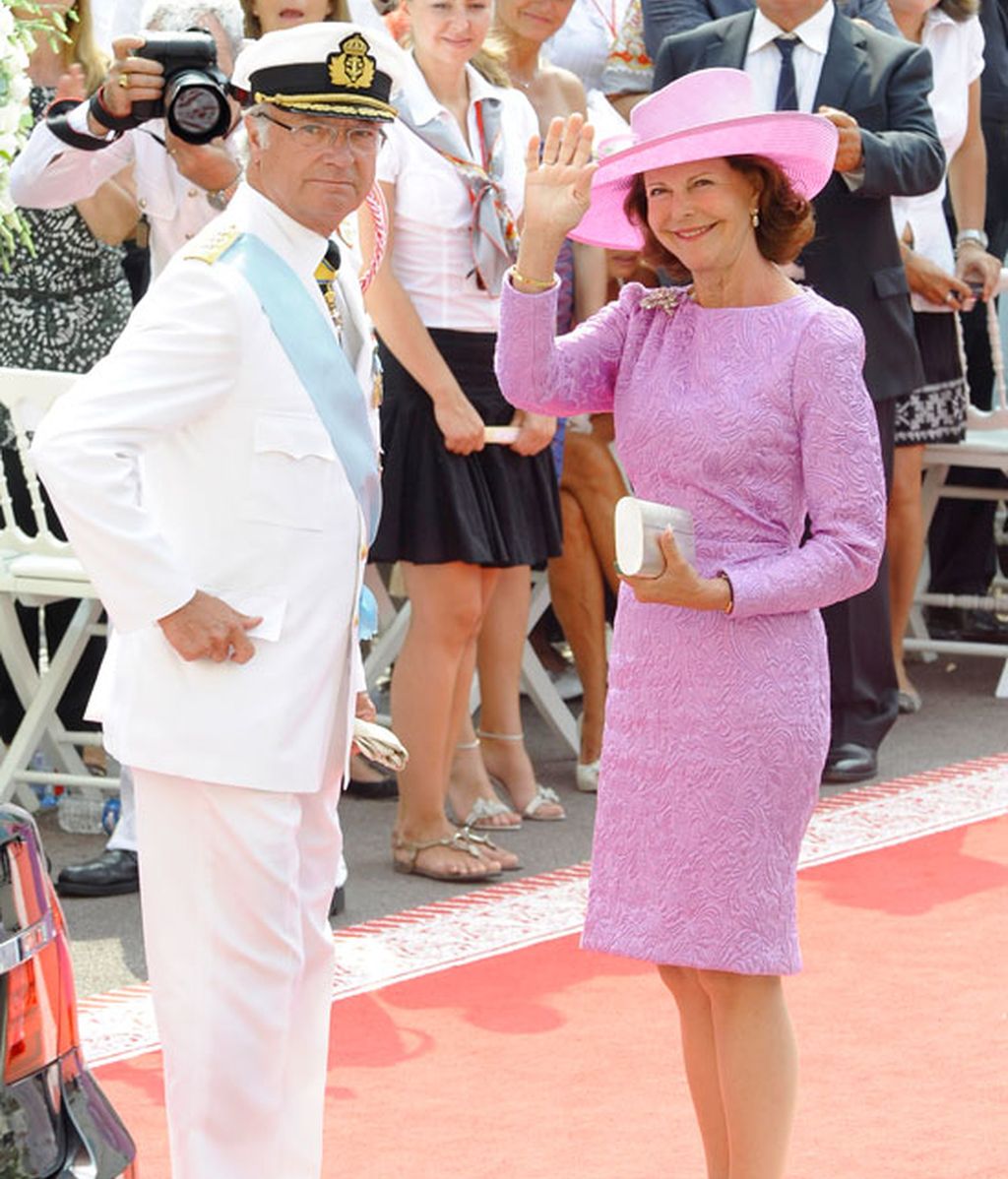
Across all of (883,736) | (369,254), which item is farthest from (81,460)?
(883,736)

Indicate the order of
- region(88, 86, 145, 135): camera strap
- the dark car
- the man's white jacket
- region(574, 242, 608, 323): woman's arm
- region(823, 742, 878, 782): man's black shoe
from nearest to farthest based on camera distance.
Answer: the dark car, the man's white jacket, region(88, 86, 145, 135): camera strap, region(574, 242, 608, 323): woman's arm, region(823, 742, 878, 782): man's black shoe

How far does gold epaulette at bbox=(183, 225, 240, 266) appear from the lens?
11.3 feet

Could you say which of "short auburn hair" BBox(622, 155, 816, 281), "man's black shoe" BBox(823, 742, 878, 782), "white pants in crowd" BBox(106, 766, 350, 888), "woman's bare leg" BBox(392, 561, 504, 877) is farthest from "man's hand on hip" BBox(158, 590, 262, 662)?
"man's black shoe" BBox(823, 742, 878, 782)

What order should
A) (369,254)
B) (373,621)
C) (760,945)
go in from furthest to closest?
(369,254), (373,621), (760,945)

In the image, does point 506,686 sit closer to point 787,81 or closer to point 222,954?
point 787,81

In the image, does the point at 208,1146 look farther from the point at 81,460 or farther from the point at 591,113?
the point at 591,113

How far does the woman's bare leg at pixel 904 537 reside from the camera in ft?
25.7

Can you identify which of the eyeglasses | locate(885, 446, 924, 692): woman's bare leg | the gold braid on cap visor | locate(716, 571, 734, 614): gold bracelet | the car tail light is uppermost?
the gold braid on cap visor

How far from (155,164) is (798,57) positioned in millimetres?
2094

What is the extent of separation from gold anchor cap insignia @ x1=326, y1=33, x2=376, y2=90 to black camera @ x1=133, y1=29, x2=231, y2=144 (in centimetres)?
118

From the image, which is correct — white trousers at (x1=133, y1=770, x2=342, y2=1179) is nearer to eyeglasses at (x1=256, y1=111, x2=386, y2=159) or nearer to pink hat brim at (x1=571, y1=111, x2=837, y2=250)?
eyeglasses at (x1=256, y1=111, x2=386, y2=159)

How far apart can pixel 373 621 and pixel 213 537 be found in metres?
0.51

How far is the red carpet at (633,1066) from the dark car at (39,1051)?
1.45m

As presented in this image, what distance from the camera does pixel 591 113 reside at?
22.9ft
